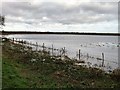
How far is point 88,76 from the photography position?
20188 mm

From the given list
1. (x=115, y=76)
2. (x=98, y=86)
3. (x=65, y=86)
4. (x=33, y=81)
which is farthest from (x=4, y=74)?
(x=115, y=76)

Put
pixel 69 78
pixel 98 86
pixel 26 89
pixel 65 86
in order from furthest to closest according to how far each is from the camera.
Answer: pixel 69 78 < pixel 98 86 < pixel 65 86 < pixel 26 89

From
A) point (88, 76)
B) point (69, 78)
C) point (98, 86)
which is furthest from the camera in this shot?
point (88, 76)

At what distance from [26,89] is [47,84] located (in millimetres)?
2276

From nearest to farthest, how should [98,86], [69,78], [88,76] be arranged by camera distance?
[98,86]
[69,78]
[88,76]

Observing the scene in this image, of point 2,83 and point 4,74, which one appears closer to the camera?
point 2,83

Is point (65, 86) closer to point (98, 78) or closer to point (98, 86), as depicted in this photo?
point (98, 86)

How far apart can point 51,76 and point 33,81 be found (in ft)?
8.51

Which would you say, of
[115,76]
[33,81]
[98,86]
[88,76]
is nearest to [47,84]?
[33,81]

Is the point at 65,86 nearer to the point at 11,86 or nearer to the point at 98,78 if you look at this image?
the point at 11,86

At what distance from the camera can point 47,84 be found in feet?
52.9

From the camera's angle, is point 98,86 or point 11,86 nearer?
point 11,86

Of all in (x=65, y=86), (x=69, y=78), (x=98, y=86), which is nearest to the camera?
(x=65, y=86)

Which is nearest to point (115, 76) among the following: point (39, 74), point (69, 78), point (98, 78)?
point (98, 78)
